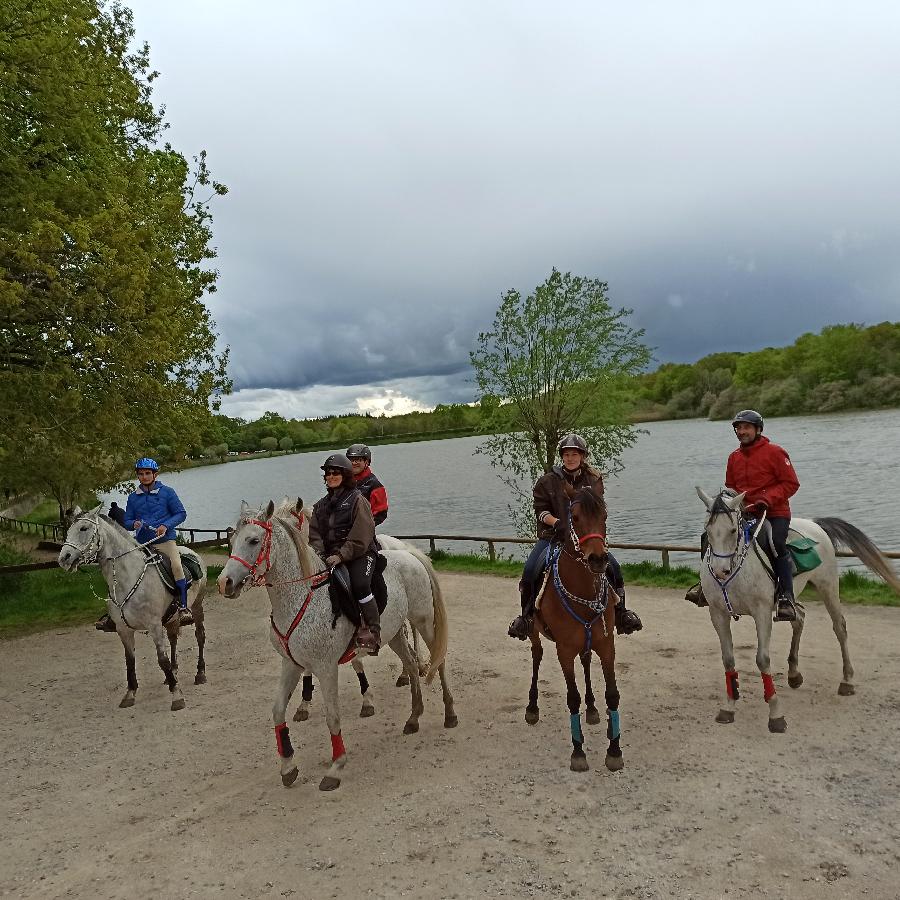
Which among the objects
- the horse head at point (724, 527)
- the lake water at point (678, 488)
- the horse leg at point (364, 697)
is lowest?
the lake water at point (678, 488)

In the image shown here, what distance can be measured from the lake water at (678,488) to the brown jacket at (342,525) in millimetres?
10677

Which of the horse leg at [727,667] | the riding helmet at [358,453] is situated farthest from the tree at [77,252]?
Answer: the horse leg at [727,667]

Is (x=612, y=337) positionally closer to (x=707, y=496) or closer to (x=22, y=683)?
(x=707, y=496)

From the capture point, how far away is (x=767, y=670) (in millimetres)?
6367

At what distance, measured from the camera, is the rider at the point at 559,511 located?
18.7 ft

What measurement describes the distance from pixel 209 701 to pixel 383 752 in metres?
3.14

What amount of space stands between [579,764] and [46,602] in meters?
14.3

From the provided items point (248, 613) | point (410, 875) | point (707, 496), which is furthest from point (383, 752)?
point (248, 613)

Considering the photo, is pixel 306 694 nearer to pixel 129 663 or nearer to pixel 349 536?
pixel 129 663

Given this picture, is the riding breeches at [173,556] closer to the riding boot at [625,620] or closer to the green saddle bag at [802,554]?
the riding boot at [625,620]

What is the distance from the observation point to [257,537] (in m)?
5.61

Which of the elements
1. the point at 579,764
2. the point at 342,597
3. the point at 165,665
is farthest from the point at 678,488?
the point at 342,597

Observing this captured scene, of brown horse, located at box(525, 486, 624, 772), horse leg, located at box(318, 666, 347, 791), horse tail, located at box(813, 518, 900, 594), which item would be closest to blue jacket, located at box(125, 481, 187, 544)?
horse leg, located at box(318, 666, 347, 791)

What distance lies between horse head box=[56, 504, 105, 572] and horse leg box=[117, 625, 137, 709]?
105 centimetres
